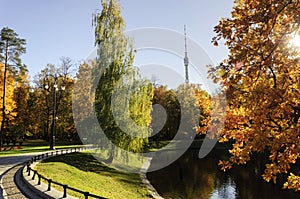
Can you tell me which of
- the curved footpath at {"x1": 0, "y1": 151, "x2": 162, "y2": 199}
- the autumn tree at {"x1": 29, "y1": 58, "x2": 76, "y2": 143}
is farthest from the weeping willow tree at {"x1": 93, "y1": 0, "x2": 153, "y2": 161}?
the autumn tree at {"x1": 29, "y1": 58, "x2": 76, "y2": 143}

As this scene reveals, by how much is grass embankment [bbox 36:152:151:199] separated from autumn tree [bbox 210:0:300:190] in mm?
10917

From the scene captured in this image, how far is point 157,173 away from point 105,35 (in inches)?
597

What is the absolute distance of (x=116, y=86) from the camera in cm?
2534

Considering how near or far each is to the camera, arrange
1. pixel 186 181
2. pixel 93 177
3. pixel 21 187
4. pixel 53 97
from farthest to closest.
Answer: pixel 53 97 → pixel 186 181 → pixel 93 177 → pixel 21 187

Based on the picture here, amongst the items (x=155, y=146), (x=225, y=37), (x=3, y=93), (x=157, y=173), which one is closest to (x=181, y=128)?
(x=155, y=146)

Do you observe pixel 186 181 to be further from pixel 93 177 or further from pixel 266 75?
pixel 266 75

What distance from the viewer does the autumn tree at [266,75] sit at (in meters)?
5.65

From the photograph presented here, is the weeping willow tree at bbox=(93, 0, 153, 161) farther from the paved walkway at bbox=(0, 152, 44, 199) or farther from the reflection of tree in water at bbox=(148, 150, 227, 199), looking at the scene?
the paved walkway at bbox=(0, 152, 44, 199)

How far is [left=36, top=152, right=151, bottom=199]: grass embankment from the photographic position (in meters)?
18.3

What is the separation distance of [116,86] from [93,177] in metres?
8.16

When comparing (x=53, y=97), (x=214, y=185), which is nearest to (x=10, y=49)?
(x=53, y=97)

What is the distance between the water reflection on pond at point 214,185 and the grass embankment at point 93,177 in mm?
2184

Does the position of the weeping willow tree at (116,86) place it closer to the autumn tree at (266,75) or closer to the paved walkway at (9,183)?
the paved walkway at (9,183)

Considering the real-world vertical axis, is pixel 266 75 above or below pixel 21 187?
above
